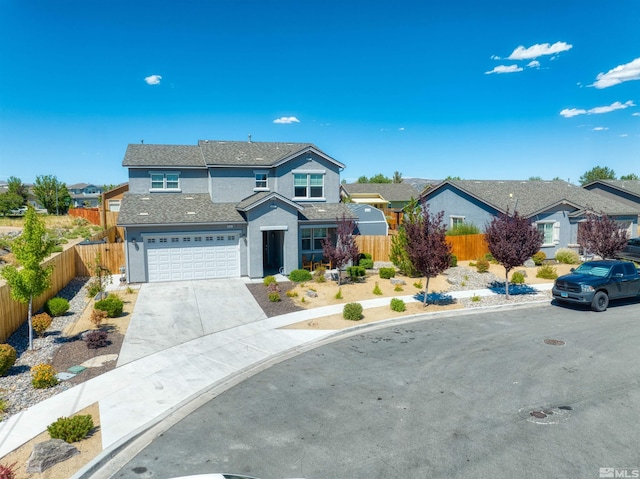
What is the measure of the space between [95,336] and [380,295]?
41.7ft

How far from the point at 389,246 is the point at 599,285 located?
1331 centimetres

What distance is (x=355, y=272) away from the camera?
24344 mm

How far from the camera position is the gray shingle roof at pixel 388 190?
66188 millimetres

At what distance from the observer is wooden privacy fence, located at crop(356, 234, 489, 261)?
97.1 ft

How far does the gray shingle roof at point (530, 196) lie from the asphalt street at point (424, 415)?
17.7 meters

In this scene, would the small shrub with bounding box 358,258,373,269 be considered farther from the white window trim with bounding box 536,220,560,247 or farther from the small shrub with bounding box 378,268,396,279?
the white window trim with bounding box 536,220,560,247

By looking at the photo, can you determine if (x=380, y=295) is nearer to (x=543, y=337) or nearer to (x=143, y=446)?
(x=543, y=337)

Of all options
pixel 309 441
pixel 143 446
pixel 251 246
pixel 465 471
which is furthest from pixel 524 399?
pixel 251 246

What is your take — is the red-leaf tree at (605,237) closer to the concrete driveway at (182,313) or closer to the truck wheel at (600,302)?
the truck wheel at (600,302)

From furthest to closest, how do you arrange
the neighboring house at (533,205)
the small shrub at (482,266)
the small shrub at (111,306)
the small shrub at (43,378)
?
1. the neighboring house at (533,205)
2. the small shrub at (482,266)
3. the small shrub at (111,306)
4. the small shrub at (43,378)

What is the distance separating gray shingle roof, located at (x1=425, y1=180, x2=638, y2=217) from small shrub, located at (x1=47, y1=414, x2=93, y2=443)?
27.9 m

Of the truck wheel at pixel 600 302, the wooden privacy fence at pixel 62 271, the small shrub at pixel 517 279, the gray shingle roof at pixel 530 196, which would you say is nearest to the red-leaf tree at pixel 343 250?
the small shrub at pixel 517 279

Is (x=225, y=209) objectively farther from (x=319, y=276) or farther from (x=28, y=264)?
(x=28, y=264)

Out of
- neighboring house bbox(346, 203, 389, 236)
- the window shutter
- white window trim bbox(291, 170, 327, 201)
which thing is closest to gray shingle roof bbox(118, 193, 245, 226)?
white window trim bbox(291, 170, 327, 201)
